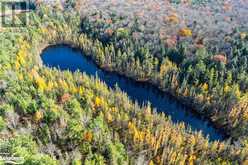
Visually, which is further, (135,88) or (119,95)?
(135,88)

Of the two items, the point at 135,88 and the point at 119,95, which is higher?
the point at 119,95

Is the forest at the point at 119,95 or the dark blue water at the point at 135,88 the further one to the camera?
the dark blue water at the point at 135,88

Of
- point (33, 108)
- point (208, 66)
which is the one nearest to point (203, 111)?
point (208, 66)

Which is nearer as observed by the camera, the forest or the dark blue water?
the forest

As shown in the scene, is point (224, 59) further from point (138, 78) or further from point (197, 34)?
point (138, 78)

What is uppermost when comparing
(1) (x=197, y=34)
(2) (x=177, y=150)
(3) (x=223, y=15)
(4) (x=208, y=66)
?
(3) (x=223, y=15)
